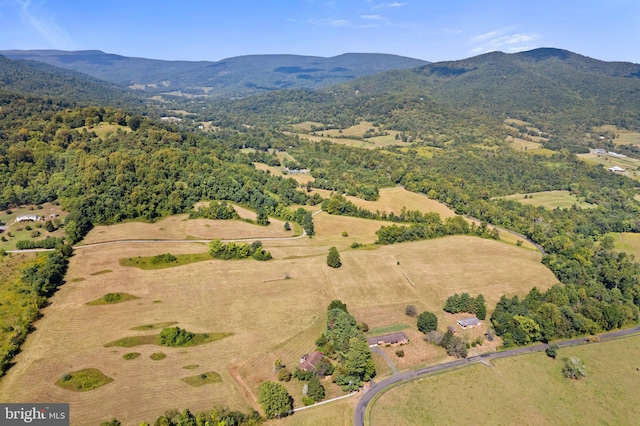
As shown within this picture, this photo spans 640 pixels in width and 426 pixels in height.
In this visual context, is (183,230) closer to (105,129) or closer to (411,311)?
(411,311)

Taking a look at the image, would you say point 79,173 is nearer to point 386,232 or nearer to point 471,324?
point 386,232

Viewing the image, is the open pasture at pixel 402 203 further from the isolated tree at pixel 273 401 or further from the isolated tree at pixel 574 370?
the isolated tree at pixel 273 401

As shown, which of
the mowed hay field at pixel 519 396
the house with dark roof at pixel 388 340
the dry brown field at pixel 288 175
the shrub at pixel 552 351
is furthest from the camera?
the dry brown field at pixel 288 175

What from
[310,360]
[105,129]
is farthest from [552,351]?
[105,129]

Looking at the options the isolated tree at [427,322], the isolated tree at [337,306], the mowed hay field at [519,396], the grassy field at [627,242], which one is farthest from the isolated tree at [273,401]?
the grassy field at [627,242]

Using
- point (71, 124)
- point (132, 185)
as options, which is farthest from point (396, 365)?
point (71, 124)

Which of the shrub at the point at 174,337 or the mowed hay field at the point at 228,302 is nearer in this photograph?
the mowed hay field at the point at 228,302

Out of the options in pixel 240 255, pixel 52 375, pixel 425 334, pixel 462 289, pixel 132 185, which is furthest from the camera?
pixel 132 185
